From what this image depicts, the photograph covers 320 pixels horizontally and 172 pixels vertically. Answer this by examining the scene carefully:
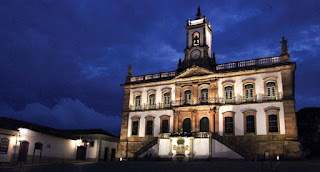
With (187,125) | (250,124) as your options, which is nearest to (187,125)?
(187,125)

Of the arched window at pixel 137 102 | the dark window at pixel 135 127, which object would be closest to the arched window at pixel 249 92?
the arched window at pixel 137 102

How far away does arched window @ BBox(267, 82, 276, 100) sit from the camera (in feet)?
88.2

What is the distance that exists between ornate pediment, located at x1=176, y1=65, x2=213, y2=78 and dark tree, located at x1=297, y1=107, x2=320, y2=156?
16218mm

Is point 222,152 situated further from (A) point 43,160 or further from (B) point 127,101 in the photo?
(A) point 43,160

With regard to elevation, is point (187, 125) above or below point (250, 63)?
below

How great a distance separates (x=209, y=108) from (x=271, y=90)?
6.23m

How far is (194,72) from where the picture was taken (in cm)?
3125

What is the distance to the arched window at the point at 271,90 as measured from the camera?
26.9m

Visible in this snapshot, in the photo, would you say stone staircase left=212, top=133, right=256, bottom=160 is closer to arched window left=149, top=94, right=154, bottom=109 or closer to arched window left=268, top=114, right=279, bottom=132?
arched window left=268, top=114, right=279, bottom=132

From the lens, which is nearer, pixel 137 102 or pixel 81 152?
pixel 137 102

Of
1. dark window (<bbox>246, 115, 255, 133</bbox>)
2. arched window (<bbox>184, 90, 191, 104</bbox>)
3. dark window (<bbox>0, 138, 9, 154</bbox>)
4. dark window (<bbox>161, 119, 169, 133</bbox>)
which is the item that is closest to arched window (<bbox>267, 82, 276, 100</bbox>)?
dark window (<bbox>246, 115, 255, 133</bbox>)

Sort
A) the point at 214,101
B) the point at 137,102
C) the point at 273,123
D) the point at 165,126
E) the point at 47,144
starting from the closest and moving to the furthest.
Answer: the point at 273,123
the point at 47,144
the point at 214,101
the point at 165,126
the point at 137,102

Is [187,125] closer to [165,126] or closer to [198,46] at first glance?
[165,126]

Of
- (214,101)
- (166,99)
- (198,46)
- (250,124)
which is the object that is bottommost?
(250,124)
